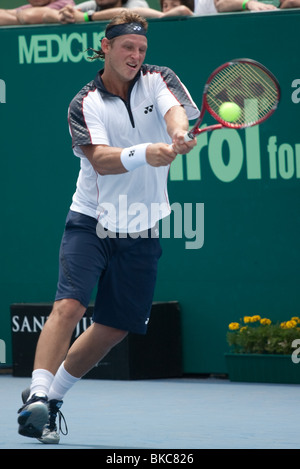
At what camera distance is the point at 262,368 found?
22.8 ft

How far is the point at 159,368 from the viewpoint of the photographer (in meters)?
7.24

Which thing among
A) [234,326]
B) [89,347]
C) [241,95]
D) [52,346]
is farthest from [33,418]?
[234,326]

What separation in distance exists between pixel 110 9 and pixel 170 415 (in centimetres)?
321

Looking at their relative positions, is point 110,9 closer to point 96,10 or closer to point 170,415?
point 96,10

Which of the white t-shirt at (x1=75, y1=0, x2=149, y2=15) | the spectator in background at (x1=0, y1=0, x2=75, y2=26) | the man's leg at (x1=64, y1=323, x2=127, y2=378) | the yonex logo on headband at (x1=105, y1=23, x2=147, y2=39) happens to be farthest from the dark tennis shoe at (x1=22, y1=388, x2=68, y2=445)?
the white t-shirt at (x1=75, y1=0, x2=149, y2=15)

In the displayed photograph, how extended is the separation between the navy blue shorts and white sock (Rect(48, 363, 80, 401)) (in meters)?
0.29

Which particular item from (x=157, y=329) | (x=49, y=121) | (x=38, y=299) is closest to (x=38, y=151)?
(x=49, y=121)

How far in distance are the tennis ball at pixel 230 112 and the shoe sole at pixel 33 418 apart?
150 cm

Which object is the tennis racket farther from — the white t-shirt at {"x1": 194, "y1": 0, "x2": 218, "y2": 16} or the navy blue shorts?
the white t-shirt at {"x1": 194, "y1": 0, "x2": 218, "y2": 16}

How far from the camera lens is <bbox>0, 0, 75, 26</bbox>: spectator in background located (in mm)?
7492

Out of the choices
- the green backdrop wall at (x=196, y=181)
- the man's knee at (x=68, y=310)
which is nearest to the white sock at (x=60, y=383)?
the man's knee at (x=68, y=310)

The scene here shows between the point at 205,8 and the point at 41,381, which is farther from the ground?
the point at 205,8

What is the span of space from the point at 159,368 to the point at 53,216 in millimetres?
1329

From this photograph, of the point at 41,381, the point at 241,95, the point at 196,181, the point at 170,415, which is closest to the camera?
the point at 41,381
